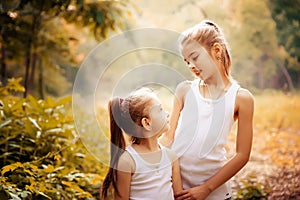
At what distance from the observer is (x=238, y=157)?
74.2 inches

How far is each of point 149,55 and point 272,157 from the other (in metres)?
2.23

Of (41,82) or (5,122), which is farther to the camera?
(41,82)

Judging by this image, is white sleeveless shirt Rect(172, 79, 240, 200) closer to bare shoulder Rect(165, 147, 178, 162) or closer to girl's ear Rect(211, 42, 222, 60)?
bare shoulder Rect(165, 147, 178, 162)

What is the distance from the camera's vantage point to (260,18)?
5.27 m

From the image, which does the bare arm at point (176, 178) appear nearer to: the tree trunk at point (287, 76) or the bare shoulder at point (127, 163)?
the bare shoulder at point (127, 163)

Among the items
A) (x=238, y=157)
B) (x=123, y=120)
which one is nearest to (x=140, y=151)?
(x=123, y=120)

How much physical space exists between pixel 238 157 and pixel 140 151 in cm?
40

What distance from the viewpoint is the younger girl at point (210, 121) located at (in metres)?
1.87

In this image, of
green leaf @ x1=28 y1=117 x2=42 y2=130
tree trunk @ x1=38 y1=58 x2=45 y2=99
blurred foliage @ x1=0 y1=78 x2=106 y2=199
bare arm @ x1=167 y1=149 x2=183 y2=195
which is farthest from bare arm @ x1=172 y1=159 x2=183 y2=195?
tree trunk @ x1=38 y1=58 x2=45 y2=99

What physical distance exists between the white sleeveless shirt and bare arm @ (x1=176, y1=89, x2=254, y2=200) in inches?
1.4

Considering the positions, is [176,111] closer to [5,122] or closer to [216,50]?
[216,50]

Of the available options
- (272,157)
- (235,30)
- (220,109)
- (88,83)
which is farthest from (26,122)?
(235,30)

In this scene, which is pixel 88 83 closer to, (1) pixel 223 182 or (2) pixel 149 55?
(1) pixel 223 182

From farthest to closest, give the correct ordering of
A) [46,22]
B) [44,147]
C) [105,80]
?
[46,22] < [44,147] < [105,80]
